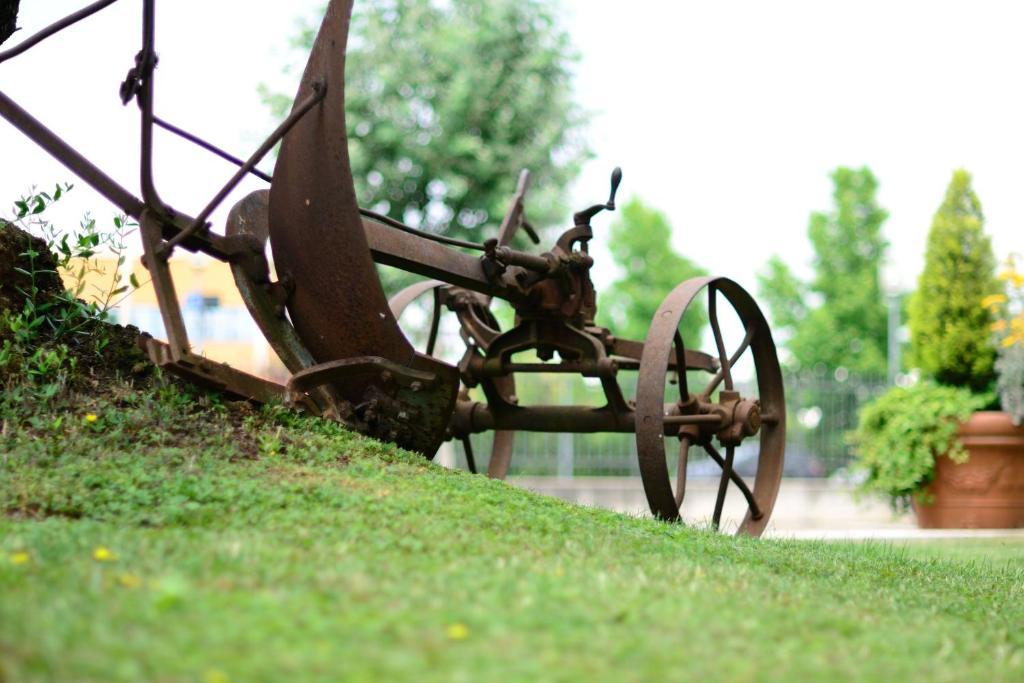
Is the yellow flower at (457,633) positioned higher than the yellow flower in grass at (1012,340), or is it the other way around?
the yellow flower in grass at (1012,340)

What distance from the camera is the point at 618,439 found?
46.1ft

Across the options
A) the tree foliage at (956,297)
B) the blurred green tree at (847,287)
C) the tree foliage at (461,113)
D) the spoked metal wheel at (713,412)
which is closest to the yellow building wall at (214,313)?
the tree foliage at (461,113)

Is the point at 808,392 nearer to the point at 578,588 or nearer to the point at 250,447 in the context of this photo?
the point at 250,447

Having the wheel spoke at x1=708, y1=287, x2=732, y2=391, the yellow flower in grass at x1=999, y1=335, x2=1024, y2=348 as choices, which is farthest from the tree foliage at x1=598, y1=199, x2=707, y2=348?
the wheel spoke at x1=708, y1=287, x2=732, y2=391

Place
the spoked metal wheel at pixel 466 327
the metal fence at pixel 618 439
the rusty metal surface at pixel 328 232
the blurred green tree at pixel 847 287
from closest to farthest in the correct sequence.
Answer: the rusty metal surface at pixel 328 232 < the spoked metal wheel at pixel 466 327 < the metal fence at pixel 618 439 < the blurred green tree at pixel 847 287

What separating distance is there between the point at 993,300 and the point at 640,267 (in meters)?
22.1

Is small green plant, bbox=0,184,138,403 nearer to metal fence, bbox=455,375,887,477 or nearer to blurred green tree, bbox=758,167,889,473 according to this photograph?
metal fence, bbox=455,375,887,477

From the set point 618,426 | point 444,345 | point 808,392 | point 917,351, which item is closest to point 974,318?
point 917,351

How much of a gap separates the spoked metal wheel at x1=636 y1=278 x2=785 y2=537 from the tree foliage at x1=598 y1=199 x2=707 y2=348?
24355 millimetres

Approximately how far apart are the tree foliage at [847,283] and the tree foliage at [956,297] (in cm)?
1867

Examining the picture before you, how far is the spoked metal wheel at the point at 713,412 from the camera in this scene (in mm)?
5527

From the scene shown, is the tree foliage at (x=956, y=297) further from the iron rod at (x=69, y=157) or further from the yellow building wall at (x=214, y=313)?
the yellow building wall at (x=214, y=313)

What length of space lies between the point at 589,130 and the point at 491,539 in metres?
15.1

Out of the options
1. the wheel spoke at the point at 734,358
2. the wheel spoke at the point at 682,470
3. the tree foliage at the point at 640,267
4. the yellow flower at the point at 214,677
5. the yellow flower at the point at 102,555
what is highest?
the tree foliage at the point at 640,267
